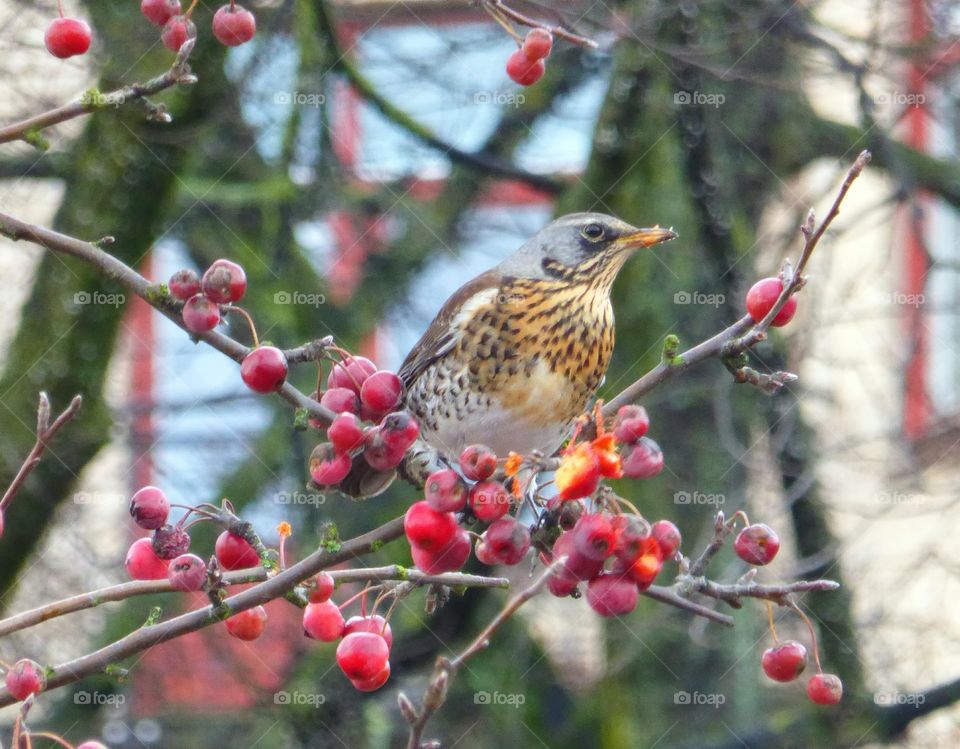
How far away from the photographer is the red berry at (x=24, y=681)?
1916 mm

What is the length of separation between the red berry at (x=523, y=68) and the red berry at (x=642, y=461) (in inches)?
37.6

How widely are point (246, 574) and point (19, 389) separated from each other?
2.80m

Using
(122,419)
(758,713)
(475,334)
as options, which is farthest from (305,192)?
(758,713)

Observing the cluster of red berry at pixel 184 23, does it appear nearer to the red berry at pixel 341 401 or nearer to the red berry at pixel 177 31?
the red berry at pixel 177 31

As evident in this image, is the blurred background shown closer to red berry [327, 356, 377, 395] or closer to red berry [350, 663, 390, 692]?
red berry [327, 356, 377, 395]

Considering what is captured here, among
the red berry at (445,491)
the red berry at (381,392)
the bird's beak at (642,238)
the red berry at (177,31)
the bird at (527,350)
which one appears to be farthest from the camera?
the bird at (527,350)

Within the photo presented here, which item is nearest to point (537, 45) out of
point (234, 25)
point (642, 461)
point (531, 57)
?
point (531, 57)

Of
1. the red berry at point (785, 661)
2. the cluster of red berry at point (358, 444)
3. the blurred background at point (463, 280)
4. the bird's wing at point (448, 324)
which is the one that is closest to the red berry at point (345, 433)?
the cluster of red berry at point (358, 444)

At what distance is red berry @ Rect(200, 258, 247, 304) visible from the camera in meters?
2.10

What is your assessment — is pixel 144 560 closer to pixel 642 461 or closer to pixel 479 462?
pixel 479 462

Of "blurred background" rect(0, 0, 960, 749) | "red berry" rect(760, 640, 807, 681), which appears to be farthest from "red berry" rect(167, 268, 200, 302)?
"blurred background" rect(0, 0, 960, 749)

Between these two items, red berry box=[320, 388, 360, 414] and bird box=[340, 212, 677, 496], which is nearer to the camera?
red berry box=[320, 388, 360, 414]

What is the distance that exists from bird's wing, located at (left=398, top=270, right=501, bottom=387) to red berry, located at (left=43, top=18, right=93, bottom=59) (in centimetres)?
148

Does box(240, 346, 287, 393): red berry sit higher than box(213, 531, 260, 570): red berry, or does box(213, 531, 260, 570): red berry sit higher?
box(240, 346, 287, 393): red berry
